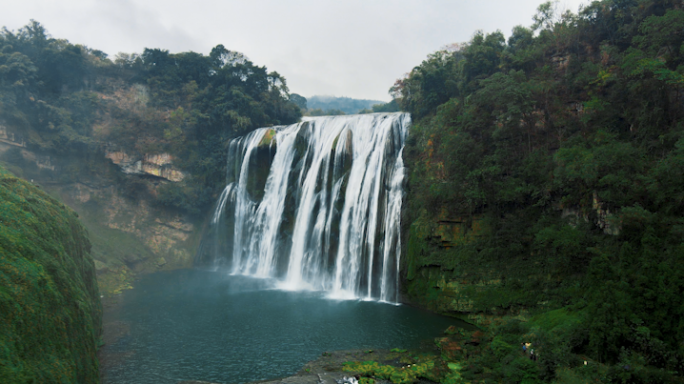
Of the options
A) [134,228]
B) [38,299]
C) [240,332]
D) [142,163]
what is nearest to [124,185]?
[142,163]

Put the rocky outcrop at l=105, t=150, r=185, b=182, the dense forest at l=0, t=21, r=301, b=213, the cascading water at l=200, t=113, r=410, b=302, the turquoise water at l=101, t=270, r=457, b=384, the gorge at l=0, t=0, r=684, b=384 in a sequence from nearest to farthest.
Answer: the gorge at l=0, t=0, r=684, b=384 → the turquoise water at l=101, t=270, r=457, b=384 → the cascading water at l=200, t=113, r=410, b=302 → the dense forest at l=0, t=21, r=301, b=213 → the rocky outcrop at l=105, t=150, r=185, b=182

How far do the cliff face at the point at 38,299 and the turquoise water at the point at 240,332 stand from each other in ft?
8.88

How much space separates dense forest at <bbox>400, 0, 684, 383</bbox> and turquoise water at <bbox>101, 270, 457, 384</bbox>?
319 cm

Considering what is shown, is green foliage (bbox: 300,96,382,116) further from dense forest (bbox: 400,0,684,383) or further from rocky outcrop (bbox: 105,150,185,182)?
dense forest (bbox: 400,0,684,383)

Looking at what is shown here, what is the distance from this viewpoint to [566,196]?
14.3 meters

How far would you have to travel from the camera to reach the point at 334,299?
771 inches

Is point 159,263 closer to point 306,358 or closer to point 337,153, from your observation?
point 337,153

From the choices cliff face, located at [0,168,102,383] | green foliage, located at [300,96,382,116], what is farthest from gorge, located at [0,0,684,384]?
green foliage, located at [300,96,382,116]

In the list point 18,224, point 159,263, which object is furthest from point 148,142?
point 18,224

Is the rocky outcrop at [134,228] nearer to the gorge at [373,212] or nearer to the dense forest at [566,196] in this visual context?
the gorge at [373,212]

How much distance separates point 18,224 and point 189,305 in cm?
1013

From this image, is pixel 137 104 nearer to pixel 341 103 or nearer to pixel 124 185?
pixel 124 185

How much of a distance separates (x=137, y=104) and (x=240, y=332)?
1033 inches

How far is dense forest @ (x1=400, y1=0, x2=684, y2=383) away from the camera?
9.42 m
